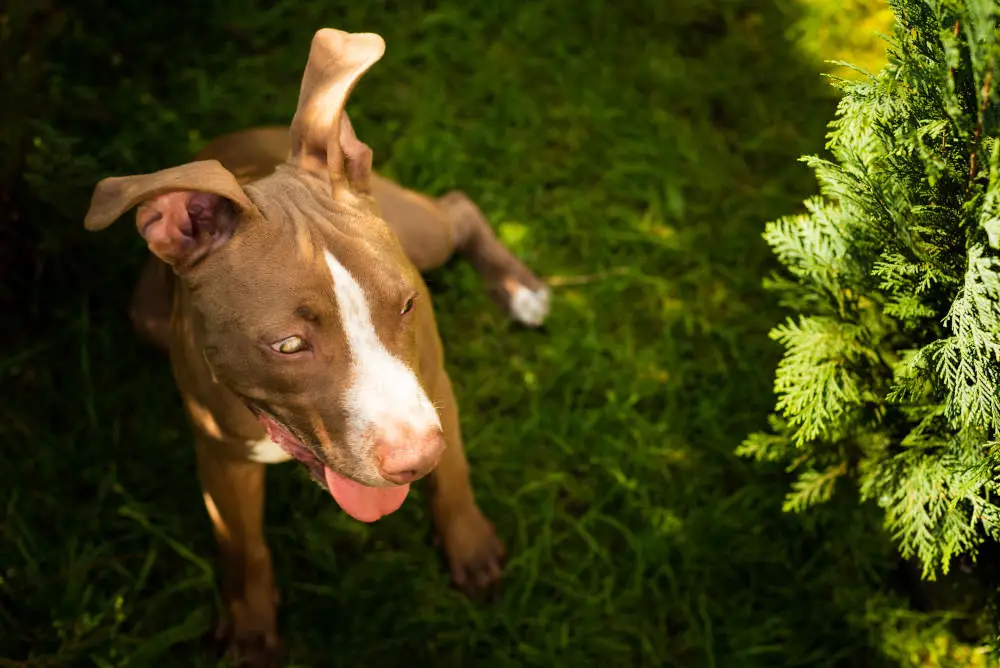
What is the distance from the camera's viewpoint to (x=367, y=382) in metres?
2.46

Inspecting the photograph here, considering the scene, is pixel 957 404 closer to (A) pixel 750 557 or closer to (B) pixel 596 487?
(A) pixel 750 557

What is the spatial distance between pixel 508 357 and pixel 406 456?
66.5 inches

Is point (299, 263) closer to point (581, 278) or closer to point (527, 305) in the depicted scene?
point (527, 305)

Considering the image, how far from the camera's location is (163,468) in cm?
379

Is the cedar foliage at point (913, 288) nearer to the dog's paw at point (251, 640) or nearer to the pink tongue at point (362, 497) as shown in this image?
the pink tongue at point (362, 497)

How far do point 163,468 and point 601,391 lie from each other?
5.87 feet

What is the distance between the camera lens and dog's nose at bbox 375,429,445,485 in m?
2.43

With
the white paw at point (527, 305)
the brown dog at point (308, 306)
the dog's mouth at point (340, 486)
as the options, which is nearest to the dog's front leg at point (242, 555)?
the brown dog at point (308, 306)

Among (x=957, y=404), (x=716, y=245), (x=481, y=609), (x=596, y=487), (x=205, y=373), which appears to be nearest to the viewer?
(x=957, y=404)

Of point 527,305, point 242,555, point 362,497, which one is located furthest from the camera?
point 527,305

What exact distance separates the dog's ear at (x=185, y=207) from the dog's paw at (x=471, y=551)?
1.48m

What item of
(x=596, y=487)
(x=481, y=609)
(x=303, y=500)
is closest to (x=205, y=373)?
(x=303, y=500)

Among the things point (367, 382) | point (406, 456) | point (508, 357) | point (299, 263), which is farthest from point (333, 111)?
A: point (508, 357)

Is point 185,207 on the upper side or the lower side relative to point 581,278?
upper
